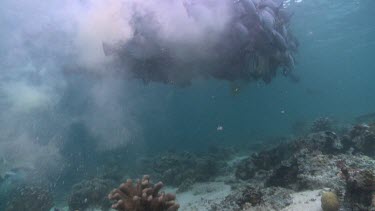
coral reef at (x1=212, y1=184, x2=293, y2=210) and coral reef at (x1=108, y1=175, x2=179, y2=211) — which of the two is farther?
coral reef at (x1=212, y1=184, x2=293, y2=210)

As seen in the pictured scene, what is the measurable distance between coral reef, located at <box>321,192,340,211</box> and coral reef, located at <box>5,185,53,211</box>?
11854mm

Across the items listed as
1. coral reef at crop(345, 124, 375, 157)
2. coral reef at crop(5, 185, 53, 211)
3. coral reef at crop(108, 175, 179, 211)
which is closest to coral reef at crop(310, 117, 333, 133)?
coral reef at crop(345, 124, 375, 157)

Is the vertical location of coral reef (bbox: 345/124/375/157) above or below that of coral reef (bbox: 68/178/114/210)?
above

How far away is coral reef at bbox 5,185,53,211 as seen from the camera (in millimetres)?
13219

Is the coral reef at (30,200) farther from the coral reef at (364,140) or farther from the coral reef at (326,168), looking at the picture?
the coral reef at (364,140)

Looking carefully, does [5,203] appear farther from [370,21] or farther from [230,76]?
[370,21]

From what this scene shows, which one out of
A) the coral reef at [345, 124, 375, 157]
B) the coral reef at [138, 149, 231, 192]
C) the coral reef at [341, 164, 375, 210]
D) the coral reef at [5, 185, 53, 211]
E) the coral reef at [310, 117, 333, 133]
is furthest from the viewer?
the coral reef at [310, 117, 333, 133]

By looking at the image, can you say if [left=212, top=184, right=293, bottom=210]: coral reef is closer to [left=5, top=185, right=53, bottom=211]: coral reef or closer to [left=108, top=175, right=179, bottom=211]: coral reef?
[left=108, top=175, right=179, bottom=211]: coral reef

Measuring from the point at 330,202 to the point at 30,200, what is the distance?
12220 mm

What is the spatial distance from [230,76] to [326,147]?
6.65 metres

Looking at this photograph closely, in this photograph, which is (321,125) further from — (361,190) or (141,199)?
(141,199)

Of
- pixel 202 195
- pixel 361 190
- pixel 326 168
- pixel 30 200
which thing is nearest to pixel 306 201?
pixel 361 190

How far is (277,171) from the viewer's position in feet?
28.7

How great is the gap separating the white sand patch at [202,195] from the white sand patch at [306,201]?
287cm
